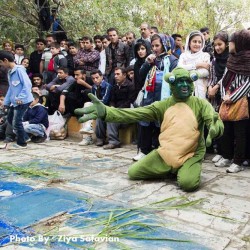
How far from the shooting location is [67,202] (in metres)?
3.41

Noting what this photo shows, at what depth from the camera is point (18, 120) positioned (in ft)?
20.8

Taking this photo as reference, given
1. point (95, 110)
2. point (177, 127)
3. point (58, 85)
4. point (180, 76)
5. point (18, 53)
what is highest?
point (18, 53)

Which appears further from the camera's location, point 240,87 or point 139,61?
point 139,61

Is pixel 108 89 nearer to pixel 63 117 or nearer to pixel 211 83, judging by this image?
pixel 63 117

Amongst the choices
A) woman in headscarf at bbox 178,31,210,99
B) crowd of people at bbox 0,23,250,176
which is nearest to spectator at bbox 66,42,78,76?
crowd of people at bbox 0,23,250,176

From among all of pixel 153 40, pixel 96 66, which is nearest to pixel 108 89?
pixel 96 66

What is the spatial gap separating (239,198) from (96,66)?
4848 mm

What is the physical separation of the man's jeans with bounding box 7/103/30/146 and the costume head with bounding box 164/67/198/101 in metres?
3.19

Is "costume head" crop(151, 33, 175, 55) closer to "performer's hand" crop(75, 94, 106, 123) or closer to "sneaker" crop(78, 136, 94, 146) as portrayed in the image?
"performer's hand" crop(75, 94, 106, 123)

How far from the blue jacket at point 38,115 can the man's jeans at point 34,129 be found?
138 millimetres

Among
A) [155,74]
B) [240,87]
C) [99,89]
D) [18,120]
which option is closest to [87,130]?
[99,89]

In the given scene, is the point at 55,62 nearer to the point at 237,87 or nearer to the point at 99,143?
the point at 99,143

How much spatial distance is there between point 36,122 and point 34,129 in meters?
0.17

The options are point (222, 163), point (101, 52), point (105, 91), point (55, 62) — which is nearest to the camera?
point (222, 163)
